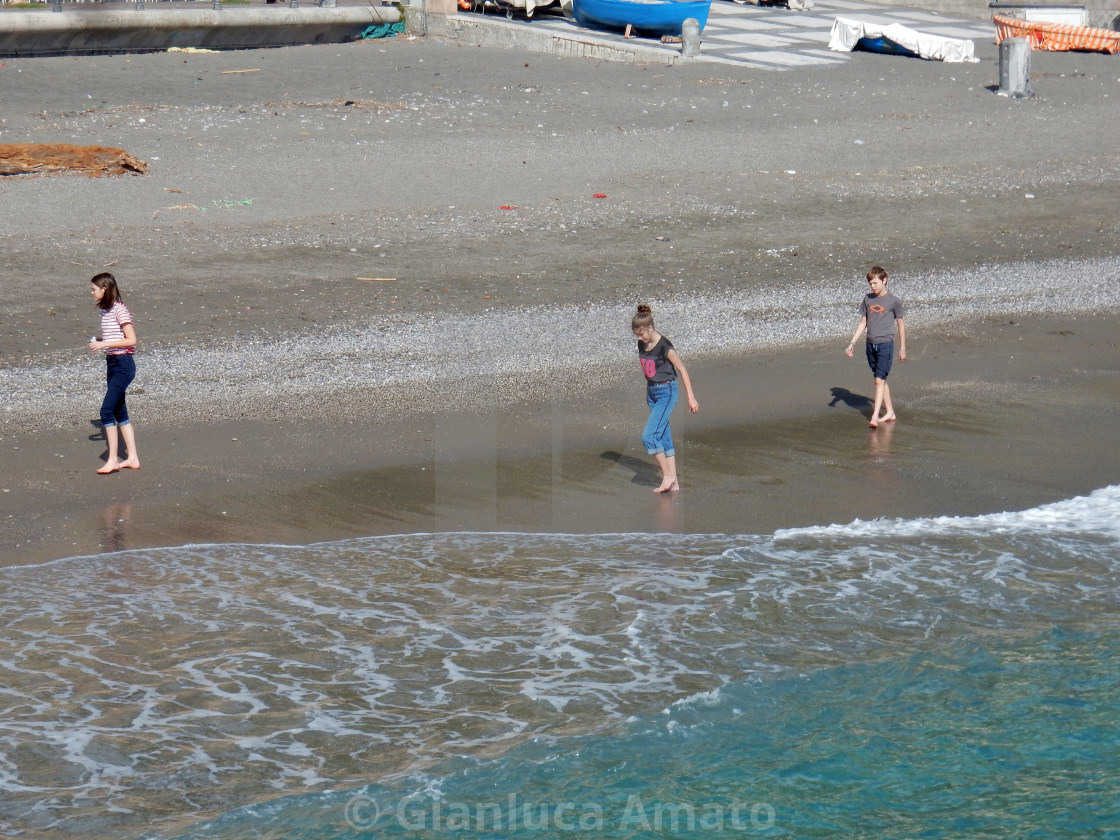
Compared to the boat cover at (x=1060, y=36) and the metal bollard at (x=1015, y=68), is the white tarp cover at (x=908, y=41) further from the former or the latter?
the metal bollard at (x=1015, y=68)

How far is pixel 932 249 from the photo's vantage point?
16.1 meters

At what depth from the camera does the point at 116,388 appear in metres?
9.45

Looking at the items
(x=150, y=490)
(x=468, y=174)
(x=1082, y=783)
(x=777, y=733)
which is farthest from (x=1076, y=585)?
(x=468, y=174)

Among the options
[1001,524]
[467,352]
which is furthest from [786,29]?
[1001,524]

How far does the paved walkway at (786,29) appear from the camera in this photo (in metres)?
26.7

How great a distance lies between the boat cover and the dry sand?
15.5 feet

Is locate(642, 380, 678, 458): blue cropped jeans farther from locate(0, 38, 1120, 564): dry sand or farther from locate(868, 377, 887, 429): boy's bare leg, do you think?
locate(868, 377, 887, 429): boy's bare leg

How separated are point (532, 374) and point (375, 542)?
3.54 metres

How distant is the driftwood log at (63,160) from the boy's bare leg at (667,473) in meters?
10.4

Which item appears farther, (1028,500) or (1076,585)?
(1028,500)

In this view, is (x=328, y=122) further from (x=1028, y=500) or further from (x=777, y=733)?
(x=777, y=733)

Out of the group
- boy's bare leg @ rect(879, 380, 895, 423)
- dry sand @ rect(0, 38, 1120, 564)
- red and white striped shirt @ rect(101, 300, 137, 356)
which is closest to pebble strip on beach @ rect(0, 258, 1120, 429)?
dry sand @ rect(0, 38, 1120, 564)

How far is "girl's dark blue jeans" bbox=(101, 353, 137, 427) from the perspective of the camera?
9.43 metres

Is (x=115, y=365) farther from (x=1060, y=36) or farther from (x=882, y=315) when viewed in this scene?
(x=1060, y=36)
